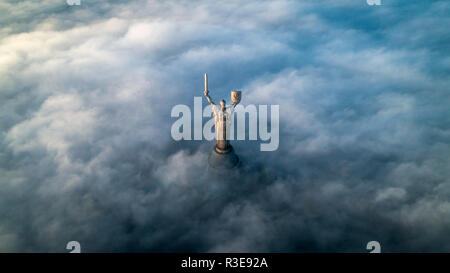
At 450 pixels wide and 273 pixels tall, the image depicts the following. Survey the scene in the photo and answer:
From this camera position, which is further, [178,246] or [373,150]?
[373,150]

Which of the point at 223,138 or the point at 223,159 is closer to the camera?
the point at 223,138

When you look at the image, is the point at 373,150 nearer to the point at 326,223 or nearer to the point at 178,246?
the point at 326,223

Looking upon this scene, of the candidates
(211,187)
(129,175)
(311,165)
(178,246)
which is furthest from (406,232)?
(129,175)

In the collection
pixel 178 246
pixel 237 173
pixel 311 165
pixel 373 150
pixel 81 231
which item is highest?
pixel 373 150

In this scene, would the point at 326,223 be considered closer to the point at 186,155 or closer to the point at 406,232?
the point at 406,232

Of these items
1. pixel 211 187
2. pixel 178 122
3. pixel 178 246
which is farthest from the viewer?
pixel 178 122

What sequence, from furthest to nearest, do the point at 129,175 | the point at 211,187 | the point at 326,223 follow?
1. the point at 129,175
2. the point at 211,187
3. the point at 326,223

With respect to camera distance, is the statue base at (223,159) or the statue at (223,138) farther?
the statue base at (223,159)

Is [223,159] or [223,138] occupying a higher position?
[223,138]

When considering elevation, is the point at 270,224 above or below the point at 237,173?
below

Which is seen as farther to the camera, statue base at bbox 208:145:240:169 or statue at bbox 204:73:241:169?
statue base at bbox 208:145:240:169
